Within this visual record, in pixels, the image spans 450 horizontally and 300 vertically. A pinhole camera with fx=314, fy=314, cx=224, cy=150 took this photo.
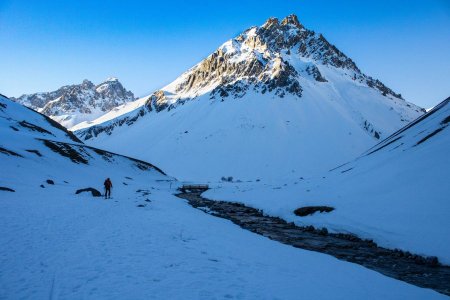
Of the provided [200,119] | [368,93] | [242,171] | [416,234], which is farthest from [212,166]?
[368,93]

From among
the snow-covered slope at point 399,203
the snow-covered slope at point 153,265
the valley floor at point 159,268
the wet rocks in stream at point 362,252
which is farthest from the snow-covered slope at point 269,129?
the valley floor at point 159,268

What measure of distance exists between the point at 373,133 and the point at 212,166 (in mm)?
78843

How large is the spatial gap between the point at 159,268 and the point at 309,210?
1967 cm

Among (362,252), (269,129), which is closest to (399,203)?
(362,252)

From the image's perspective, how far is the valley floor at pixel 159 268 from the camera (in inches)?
331

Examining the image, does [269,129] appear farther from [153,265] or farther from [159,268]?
[159,268]

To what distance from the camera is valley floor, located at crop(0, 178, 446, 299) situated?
8414 mm

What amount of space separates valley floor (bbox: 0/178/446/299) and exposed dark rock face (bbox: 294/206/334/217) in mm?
10890

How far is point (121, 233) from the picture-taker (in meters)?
15.8

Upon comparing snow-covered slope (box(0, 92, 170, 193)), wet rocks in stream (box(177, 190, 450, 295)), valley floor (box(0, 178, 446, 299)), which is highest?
snow-covered slope (box(0, 92, 170, 193))

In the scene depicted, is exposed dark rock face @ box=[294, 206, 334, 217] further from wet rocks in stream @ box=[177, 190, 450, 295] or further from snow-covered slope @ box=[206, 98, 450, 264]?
wet rocks in stream @ box=[177, 190, 450, 295]

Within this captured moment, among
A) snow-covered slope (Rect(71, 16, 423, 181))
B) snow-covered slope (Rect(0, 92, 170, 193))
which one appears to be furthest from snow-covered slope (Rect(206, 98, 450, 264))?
snow-covered slope (Rect(71, 16, 423, 181))

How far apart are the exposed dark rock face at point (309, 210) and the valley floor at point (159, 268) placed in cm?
1089

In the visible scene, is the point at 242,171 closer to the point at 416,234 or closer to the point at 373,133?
the point at 373,133
